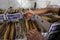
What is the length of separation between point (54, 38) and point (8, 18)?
2.01 feet

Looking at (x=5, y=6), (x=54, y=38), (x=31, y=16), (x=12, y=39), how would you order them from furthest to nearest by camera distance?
(x=5, y=6), (x=31, y=16), (x=12, y=39), (x=54, y=38)

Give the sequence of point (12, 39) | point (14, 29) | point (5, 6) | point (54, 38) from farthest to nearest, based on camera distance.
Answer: point (5, 6), point (14, 29), point (12, 39), point (54, 38)

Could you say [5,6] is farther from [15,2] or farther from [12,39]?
[12,39]

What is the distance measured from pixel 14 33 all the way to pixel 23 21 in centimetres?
22

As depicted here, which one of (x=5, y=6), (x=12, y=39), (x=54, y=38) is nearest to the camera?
(x=54, y=38)

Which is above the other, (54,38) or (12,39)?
(54,38)

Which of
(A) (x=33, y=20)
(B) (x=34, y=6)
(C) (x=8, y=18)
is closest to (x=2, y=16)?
(C) (x=8, y=18)

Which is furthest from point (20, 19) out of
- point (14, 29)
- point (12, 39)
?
point (12, 39)

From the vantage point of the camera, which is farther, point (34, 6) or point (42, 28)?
point (34, 6)

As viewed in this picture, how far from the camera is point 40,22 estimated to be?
97 cm

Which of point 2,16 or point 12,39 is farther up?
point 2,16

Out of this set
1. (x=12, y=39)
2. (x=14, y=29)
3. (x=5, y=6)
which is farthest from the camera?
(x=5, y=6)

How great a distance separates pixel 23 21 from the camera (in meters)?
1.11

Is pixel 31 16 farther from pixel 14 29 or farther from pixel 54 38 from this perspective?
pixel 54 38
